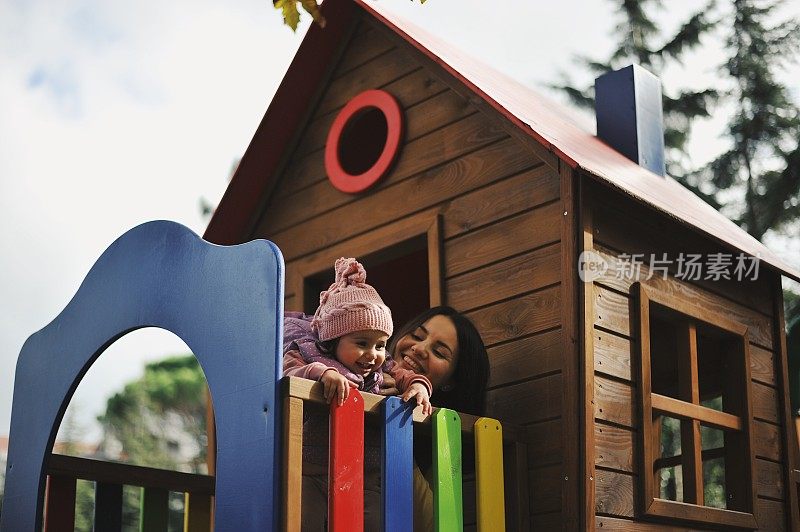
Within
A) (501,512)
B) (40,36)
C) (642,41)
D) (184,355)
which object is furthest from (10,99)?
(501,512)

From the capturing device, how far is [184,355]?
37031mm

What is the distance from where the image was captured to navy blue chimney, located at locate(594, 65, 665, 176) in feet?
21.4

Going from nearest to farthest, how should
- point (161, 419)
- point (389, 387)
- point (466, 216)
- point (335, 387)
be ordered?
point (335, 387) → point (389, 387) → point (466, 216) → point (161, 419)

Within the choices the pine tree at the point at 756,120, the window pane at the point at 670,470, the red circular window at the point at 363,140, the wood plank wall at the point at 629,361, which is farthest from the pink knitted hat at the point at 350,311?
the pine tree at the point at 756,120

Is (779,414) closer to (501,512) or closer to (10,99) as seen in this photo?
(501,512)

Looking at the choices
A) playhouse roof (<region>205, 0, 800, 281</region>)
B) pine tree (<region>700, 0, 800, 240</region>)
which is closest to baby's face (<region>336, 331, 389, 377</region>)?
playhouse roof (<region>205, 0, 800, 281</region>)

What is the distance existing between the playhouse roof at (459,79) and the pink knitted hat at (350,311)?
144cm

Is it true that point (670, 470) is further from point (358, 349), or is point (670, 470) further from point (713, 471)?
point (358, 349)

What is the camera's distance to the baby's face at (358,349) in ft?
13.3

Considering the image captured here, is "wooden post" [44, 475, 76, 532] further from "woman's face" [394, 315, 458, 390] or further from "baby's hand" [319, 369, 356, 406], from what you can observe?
"baby's hand" [319, 369, 356, 406]

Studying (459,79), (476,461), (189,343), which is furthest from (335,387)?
(459,79)

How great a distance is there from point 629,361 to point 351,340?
150 centimetres

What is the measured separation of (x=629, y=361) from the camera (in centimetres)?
493

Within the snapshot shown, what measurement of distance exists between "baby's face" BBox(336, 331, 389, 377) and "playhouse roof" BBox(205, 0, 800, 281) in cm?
161
